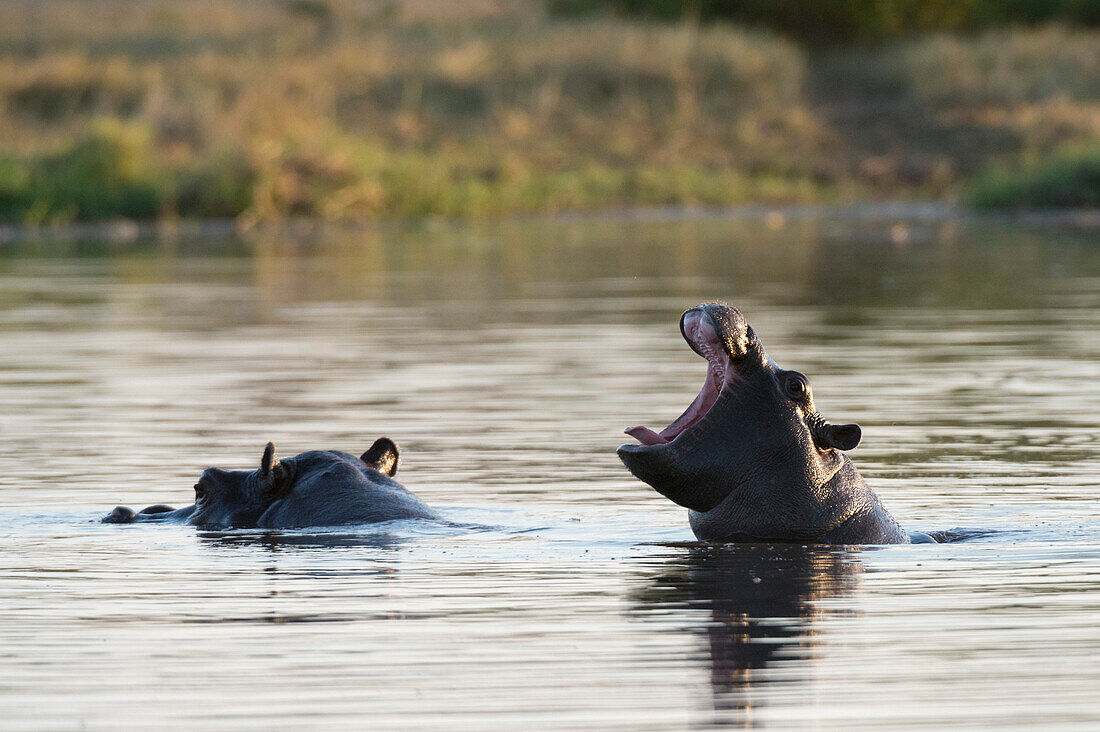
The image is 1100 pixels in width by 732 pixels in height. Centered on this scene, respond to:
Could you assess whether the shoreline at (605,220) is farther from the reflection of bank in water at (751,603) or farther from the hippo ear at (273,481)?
the reflection of bank in water at (751,603)

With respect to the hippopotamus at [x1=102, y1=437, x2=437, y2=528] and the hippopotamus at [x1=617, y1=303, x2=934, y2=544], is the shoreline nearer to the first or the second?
the hippopotamus at [x1=102, y1=437, x2=437, y2=528]

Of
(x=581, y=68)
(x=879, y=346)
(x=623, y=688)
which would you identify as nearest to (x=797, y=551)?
(x=623, y=688)

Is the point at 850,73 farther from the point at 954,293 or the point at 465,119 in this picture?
the point at 954,293

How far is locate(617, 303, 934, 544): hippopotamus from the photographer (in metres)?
7.69

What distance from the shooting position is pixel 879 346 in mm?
16938

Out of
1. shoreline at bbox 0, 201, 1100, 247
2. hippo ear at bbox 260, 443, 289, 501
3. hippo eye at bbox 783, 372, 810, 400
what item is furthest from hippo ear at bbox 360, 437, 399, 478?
shoreline at bbox 0, 201, 1100, 247

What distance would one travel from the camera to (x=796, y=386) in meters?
7.84

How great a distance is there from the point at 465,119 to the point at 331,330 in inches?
1157

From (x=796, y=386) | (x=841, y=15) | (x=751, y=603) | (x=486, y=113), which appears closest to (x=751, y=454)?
(x=796, y=386)

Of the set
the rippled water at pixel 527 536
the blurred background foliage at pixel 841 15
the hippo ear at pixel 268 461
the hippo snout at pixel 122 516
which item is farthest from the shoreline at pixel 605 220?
the hippo ear at pixel 268 461

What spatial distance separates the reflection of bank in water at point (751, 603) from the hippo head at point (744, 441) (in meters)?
0.20

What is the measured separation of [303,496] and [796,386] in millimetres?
2110

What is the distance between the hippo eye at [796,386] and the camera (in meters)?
7.82

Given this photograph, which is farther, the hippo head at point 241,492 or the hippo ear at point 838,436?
the hippo head at point 241,492
